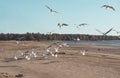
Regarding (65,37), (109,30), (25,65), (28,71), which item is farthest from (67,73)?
(65,37)

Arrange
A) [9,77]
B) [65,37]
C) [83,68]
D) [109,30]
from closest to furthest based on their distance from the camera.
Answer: [109,30], [9,77], [83,68], [65,37]

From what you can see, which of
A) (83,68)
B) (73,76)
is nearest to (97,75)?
(73,76)

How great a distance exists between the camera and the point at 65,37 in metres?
123

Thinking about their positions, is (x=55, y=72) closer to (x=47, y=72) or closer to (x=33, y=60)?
(x=47, y=72)

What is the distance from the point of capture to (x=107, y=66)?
27422 mm

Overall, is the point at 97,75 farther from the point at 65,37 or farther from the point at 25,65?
the point at 65,37

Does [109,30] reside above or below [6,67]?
above

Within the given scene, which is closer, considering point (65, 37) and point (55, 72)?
point (55, 72)

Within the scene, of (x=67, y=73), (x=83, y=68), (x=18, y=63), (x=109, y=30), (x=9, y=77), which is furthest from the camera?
(x=18, y=63)

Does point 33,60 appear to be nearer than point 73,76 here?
No

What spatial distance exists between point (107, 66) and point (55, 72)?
16.0 feet

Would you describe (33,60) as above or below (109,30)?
below

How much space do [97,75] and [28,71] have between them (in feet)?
13.8

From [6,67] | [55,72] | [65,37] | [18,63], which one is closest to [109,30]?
[55,72]
